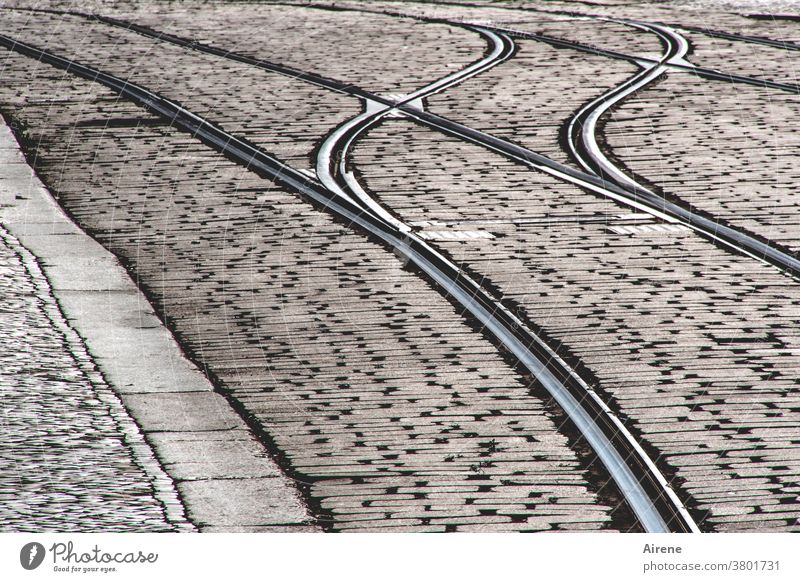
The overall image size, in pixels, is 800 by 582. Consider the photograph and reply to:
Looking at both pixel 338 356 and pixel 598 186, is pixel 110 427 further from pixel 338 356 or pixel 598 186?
pixel 598 186

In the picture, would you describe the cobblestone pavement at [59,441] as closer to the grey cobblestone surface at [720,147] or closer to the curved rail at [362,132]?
the curved rail at [362,132]

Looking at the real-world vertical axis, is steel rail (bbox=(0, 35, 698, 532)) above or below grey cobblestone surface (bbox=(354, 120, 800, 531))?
below

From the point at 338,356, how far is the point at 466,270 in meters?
1.36

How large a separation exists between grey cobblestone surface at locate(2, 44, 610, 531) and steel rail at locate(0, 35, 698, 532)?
0.11 metres

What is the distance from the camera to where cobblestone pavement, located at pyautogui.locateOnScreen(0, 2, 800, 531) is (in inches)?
170

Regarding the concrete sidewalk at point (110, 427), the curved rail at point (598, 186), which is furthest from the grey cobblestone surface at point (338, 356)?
the curved rail at point (598, 186)

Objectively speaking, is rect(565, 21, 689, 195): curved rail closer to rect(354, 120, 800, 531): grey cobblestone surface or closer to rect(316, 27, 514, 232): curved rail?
rect(354, 120, 800, 531): grey cobblestone surface

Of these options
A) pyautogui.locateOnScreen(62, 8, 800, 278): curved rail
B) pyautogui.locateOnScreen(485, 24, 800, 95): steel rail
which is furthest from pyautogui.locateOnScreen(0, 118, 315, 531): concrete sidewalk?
pyautogui.locateOnScreen(485, 24, 800, 95): steel rail

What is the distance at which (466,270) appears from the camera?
660 cm

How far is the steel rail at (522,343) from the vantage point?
4082mm

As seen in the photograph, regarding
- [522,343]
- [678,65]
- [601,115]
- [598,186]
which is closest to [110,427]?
[522,343]

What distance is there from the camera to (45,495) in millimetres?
4082

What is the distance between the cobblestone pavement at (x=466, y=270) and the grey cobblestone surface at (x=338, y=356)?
0.02 m
